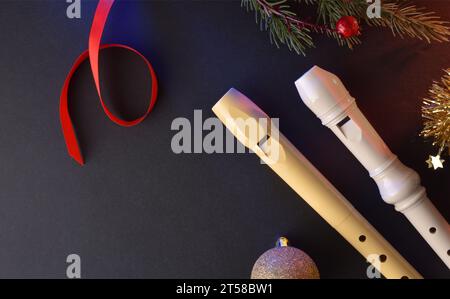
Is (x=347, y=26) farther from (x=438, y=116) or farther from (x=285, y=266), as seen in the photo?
(x=285, y=266)

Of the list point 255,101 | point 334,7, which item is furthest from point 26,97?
point 334,7

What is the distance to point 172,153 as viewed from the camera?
954 mm

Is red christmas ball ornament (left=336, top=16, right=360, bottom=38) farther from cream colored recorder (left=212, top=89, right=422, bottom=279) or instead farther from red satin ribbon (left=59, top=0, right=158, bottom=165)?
red satin ribbon (left=59, top=0, right=158, bottom=165)

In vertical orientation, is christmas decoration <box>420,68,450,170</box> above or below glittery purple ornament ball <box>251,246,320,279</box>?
above

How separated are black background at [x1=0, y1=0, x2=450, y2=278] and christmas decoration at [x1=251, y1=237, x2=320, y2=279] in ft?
0.39

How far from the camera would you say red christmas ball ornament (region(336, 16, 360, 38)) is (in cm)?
82

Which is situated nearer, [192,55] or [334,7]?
[334,7]

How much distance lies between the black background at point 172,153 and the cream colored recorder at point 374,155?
0.25 feet

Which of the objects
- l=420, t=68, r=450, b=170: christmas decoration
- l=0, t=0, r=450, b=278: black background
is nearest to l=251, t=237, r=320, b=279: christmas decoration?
l=0, t=0, r=450, b=278: black background

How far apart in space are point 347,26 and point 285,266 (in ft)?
1.17

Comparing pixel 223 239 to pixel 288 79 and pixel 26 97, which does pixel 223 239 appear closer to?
pixel 288 79

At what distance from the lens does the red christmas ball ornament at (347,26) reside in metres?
0.82

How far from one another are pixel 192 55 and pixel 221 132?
139mm
